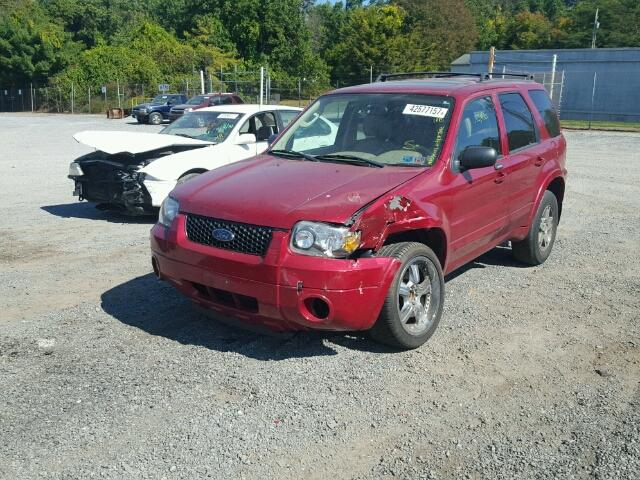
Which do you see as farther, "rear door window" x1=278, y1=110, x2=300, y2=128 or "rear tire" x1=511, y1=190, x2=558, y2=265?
"rear door window" x1=278, y1=110, x2=300, y2=128

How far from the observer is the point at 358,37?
6206cm

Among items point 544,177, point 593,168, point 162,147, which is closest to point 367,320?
point 544,177

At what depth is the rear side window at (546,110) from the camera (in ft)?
21.9

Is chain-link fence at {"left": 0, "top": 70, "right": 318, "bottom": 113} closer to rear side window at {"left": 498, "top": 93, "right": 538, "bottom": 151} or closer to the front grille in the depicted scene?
rear side window at {"left": 498, "top": 93, "right": 538, "bottom": 151}

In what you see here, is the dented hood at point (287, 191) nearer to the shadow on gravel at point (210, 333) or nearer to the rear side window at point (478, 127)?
the rear side window at point (478, 127)

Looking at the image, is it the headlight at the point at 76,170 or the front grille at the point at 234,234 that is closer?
the front grille at the point at 234,234

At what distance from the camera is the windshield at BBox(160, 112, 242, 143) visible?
9641 millimetres

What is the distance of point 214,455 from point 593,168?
14124 mm

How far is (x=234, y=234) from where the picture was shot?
4238 mm

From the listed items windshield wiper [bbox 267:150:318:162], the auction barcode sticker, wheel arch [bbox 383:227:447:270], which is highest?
the auction barcode sticker

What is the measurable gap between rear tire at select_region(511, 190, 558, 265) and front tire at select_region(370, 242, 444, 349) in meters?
2.16

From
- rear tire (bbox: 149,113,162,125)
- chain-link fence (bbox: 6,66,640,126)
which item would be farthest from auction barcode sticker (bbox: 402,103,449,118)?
rear tire (bbox: 149,113,162,125)

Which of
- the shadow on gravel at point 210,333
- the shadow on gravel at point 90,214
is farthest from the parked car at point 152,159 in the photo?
the shadow on gravel at point 210,333

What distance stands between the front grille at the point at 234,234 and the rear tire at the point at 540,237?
3359mm
